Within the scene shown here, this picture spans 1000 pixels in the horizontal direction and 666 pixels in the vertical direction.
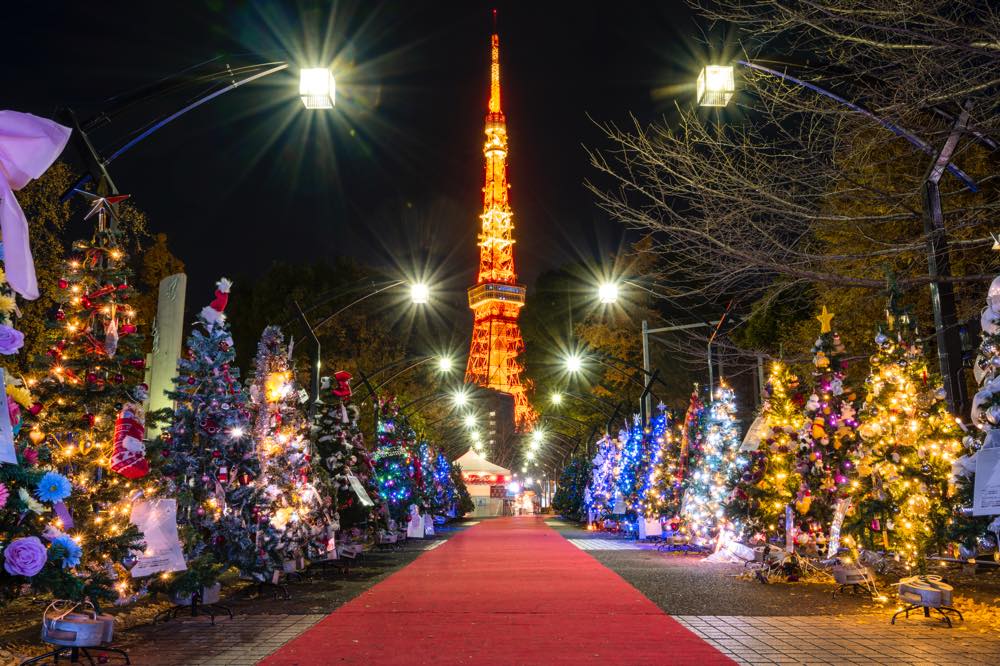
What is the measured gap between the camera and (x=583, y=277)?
179 feet

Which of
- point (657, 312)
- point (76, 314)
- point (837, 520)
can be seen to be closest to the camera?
point (76, 314)

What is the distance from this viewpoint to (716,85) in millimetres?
9539

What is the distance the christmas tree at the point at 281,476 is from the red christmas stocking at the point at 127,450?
4133mm

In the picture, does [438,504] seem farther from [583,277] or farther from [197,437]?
[197,437]

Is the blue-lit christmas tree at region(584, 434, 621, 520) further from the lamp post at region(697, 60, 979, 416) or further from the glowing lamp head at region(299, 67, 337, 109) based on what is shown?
the glowing lamp head at region(299, 67, 337, 109)

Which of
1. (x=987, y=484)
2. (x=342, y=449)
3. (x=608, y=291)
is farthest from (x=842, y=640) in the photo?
(x=608, y=291)

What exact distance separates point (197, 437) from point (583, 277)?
44.3 metres

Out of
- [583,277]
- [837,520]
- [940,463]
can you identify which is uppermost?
[583,277]

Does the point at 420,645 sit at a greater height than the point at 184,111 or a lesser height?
lesser

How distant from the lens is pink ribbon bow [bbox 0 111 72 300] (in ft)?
17.1

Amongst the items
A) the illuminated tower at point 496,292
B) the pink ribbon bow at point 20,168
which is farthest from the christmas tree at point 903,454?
the illuminated tower at point 496,292

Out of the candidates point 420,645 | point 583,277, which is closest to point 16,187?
point 420,645

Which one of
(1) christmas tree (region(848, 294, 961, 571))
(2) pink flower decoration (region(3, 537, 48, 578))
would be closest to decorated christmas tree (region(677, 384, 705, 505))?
(1) christmas tree (region(848, 294, 961, 571))

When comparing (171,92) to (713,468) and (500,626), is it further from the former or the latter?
(713,468)
